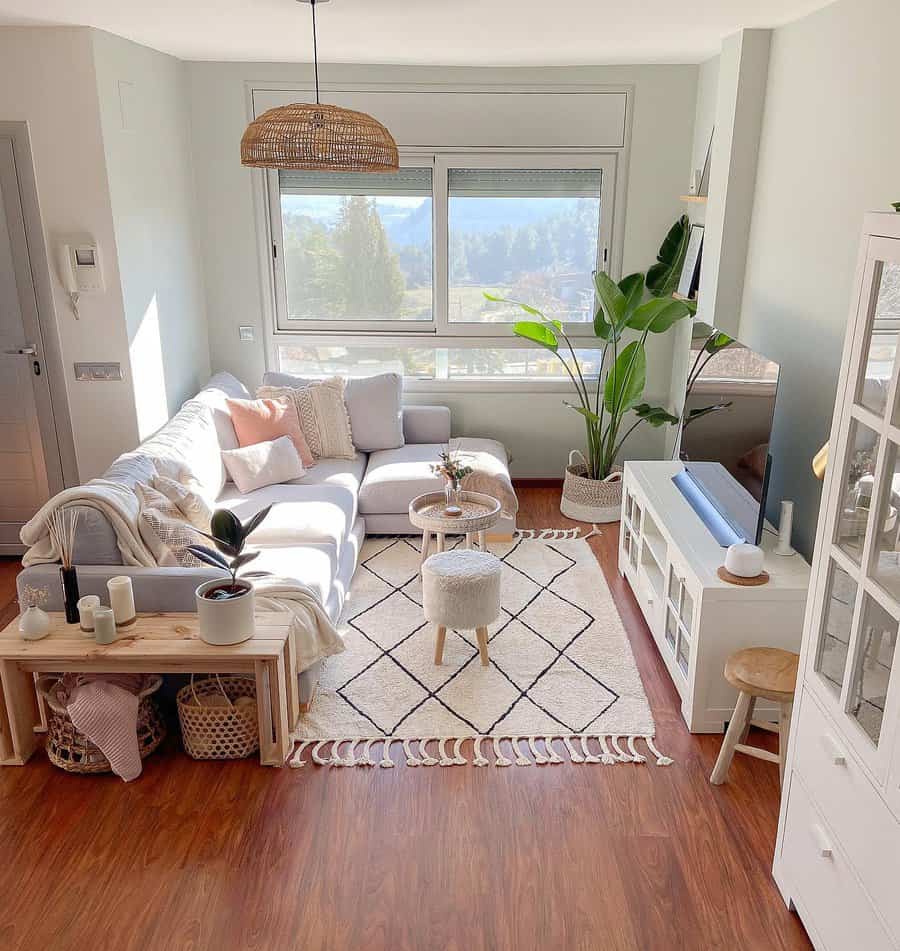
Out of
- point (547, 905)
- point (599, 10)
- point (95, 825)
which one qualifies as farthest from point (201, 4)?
point (547, 905)

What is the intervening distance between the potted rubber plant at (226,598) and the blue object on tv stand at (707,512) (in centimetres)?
181

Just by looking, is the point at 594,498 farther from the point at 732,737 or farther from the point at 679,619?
the point at 732,737

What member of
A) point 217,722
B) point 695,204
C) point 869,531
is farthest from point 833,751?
point 695,204

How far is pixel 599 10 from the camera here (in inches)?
133

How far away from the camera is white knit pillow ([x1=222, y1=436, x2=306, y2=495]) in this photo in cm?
433

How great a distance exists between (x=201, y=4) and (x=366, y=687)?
9.09 ft

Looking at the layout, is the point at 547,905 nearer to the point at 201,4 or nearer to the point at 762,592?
the point at 762,592

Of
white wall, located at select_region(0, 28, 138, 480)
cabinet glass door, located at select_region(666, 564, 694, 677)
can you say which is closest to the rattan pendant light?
white wall, located at select_region(0, 28, 138, 480)

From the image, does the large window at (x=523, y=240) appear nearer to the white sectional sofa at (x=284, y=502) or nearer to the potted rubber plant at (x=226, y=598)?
the white sectional sofa at (x=284, y=502)

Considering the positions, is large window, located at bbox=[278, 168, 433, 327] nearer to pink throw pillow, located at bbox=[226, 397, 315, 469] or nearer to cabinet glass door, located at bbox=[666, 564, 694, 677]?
pink throw pillow, located at bbox=[226, 397, 315, 469]

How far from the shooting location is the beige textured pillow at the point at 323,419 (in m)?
4.94

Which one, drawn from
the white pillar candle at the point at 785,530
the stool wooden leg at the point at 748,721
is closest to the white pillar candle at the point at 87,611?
the stool wooden leg at the point at 748,721

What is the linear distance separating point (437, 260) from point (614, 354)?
1.27 m

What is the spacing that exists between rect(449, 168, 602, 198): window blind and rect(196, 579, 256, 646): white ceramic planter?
3.34 m
